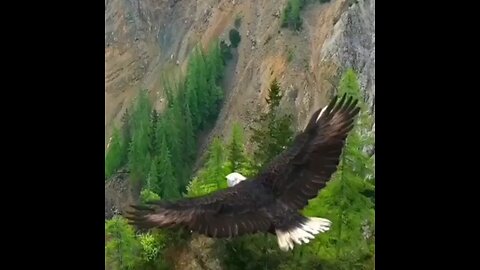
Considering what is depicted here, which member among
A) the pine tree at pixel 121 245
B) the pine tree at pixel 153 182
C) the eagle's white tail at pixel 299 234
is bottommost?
the pine tree at pixel 121 245

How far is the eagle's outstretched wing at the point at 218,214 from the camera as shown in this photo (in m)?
4.74

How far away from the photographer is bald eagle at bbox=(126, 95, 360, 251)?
4.75 m

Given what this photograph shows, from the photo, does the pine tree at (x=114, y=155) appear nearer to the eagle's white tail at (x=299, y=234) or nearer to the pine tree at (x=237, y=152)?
the pine tree at (x=237, y=152)

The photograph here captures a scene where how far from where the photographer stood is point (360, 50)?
4.91 metres

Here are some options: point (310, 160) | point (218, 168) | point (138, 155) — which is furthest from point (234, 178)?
point (138, 155)

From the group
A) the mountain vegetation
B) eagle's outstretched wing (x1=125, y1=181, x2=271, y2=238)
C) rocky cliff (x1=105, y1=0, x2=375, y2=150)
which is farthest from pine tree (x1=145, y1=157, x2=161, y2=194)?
rocky cliff (x1=105, y1=0, x2=375, y2=150)

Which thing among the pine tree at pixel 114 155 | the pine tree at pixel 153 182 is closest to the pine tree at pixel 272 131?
the pine tree at pixel 153 182

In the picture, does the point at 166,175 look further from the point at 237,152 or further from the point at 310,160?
the point at 310,160

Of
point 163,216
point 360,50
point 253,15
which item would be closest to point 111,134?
point 163,216

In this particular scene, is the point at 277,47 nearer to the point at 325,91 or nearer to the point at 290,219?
the point at 325,91

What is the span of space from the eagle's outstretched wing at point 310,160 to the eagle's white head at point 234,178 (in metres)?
0.10

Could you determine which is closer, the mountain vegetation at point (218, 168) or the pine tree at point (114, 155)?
the mountain vegetation at point (218, 168)

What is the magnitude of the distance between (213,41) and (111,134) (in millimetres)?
560

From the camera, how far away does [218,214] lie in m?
4.74
